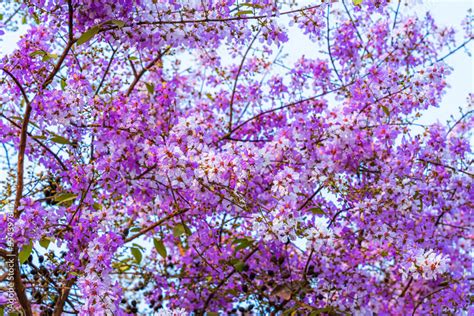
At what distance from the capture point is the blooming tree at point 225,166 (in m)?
3.77

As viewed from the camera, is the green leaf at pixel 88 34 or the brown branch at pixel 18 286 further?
the brown branch at pixel 18 286

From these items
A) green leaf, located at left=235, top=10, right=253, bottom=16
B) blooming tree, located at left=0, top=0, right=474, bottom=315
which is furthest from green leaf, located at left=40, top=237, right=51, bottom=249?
green leaf, located at left=235, top=10, right=253, bottom=16

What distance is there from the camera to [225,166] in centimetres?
365

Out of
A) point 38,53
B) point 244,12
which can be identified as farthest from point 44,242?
point 244,12

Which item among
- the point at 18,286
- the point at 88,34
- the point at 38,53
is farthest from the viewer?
the point at 38,53

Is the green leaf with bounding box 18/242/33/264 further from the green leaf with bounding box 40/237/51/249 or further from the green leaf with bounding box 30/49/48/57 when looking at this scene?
the green leaf with bounding box 30/49/48/57

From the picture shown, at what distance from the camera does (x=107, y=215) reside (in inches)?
156

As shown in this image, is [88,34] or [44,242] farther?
[44,242]

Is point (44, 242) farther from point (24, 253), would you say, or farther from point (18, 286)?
point (18, 286)

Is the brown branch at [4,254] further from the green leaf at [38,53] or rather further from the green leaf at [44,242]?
the green leaf at [38,53]

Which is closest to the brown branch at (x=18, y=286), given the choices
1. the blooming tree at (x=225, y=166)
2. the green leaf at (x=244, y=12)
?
the blooming tree at (x=225, y=166)

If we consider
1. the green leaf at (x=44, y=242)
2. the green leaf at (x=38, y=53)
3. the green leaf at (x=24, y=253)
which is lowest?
the green leaf at (x=24, y=253)

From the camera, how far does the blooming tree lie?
3.77 m

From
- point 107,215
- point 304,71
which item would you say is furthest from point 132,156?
point 304,71
